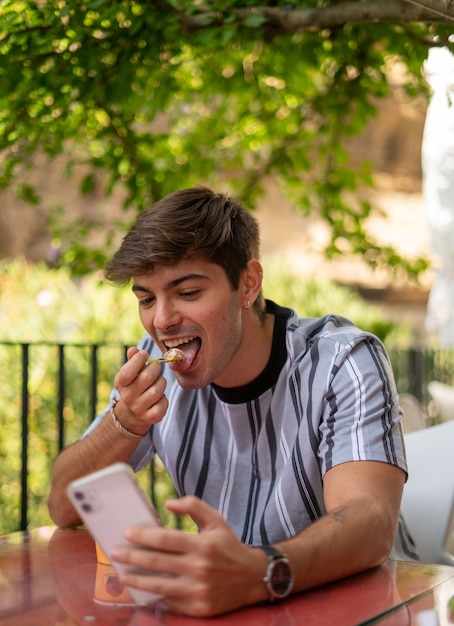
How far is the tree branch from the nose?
0.95 meters

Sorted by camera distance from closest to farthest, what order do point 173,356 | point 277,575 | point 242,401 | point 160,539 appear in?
point 160,539 → point 277,575 → point 173,356 → point 242,401

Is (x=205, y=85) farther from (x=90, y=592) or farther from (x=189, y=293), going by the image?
(x=90, y=592)

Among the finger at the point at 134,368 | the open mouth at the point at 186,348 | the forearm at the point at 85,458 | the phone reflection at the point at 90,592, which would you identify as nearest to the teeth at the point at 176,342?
the open mouth at the point at 186,348

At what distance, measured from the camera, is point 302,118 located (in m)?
4.02

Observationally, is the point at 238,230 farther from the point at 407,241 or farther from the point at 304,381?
the point at 407,241

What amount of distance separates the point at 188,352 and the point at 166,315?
111mm

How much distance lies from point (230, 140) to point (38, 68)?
1.90m

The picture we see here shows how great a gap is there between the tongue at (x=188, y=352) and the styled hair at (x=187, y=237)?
17 centimetres

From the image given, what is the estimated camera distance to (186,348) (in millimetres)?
1894

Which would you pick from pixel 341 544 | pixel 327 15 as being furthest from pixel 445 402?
pixel 341 544

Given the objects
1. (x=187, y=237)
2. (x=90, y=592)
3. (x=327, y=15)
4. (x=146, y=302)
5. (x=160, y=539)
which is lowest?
(x=90, y=592)

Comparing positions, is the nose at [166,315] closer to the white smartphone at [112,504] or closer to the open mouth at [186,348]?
the open mouth at [186,348]

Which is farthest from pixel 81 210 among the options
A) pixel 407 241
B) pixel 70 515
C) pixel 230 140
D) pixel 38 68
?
pixel 70 515

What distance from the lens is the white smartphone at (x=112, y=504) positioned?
44.1 inches
